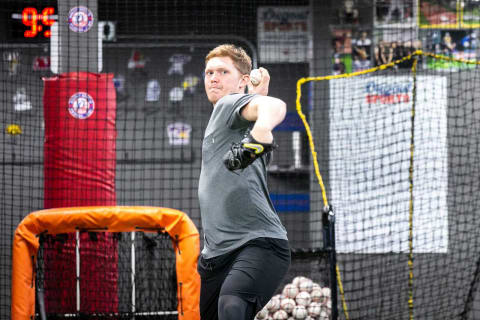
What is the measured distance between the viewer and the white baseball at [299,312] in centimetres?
534

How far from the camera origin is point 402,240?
22.7 feet

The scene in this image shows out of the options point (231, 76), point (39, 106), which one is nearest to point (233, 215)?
point (231, 76)

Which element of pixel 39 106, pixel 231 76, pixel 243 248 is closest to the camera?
pixel 243 248

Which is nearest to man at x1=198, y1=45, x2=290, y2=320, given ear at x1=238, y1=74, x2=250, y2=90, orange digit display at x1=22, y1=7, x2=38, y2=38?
ear at x1=238, y1=74, x2=250, y2=90

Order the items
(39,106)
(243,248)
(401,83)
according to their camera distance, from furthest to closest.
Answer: (39,106), (401,83), (243,248)

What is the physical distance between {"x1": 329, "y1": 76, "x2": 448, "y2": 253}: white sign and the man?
12.2 feet

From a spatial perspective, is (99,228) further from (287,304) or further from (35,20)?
(35,20)

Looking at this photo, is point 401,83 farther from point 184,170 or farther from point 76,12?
point 76,12

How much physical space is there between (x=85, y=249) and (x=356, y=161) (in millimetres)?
3032

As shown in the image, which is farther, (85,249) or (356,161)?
(356,161)

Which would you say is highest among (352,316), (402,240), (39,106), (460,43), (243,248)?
(460,43)

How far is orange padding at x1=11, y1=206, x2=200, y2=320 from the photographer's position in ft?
15.9

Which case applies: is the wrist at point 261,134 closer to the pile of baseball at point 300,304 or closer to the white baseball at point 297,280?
the pile of baseball at point 300,304

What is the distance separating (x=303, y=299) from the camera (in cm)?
550
